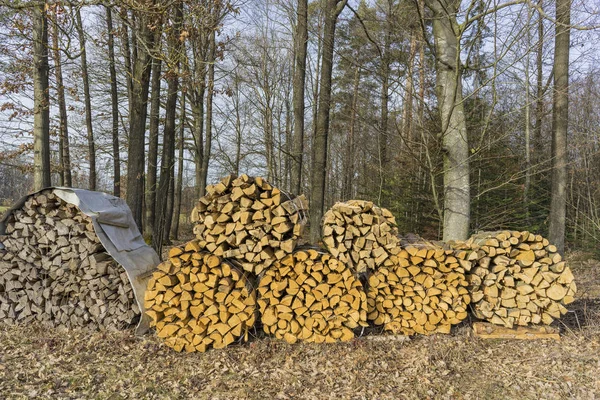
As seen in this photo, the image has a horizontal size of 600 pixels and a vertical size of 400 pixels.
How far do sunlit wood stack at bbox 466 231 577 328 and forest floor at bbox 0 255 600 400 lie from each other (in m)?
0.34

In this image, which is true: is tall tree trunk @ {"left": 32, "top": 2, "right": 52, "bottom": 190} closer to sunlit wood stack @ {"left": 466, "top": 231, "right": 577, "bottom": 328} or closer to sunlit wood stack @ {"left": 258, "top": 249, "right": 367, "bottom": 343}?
sunlit wood stack @ {"left": 258, "top": 249, "right": 367, "bottom": 343}

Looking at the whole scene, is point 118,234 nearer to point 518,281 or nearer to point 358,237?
point 358,237

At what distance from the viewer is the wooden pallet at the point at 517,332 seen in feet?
14.5

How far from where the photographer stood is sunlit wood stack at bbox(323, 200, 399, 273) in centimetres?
429

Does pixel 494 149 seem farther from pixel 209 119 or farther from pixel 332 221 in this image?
pixel 209 119

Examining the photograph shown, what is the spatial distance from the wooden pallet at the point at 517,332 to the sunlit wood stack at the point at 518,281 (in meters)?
0.08

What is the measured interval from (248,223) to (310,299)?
1129mm

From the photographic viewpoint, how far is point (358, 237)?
435 centimetres

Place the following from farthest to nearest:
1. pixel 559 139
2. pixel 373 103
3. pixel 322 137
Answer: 1. pixel 373 103
2. pixel 322 137
3. pixel 559 139

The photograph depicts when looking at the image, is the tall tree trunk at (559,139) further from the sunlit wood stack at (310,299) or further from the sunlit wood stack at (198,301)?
the sunlit wood stack at (198,301)

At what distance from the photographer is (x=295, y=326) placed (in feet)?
13.8

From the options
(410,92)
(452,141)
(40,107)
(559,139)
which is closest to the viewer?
(452,141)

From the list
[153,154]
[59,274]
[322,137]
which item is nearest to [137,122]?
[153,154]

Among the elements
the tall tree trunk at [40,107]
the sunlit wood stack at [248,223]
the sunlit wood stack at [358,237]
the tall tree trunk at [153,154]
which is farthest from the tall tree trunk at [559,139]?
the tall tree trunk at [40,107]
